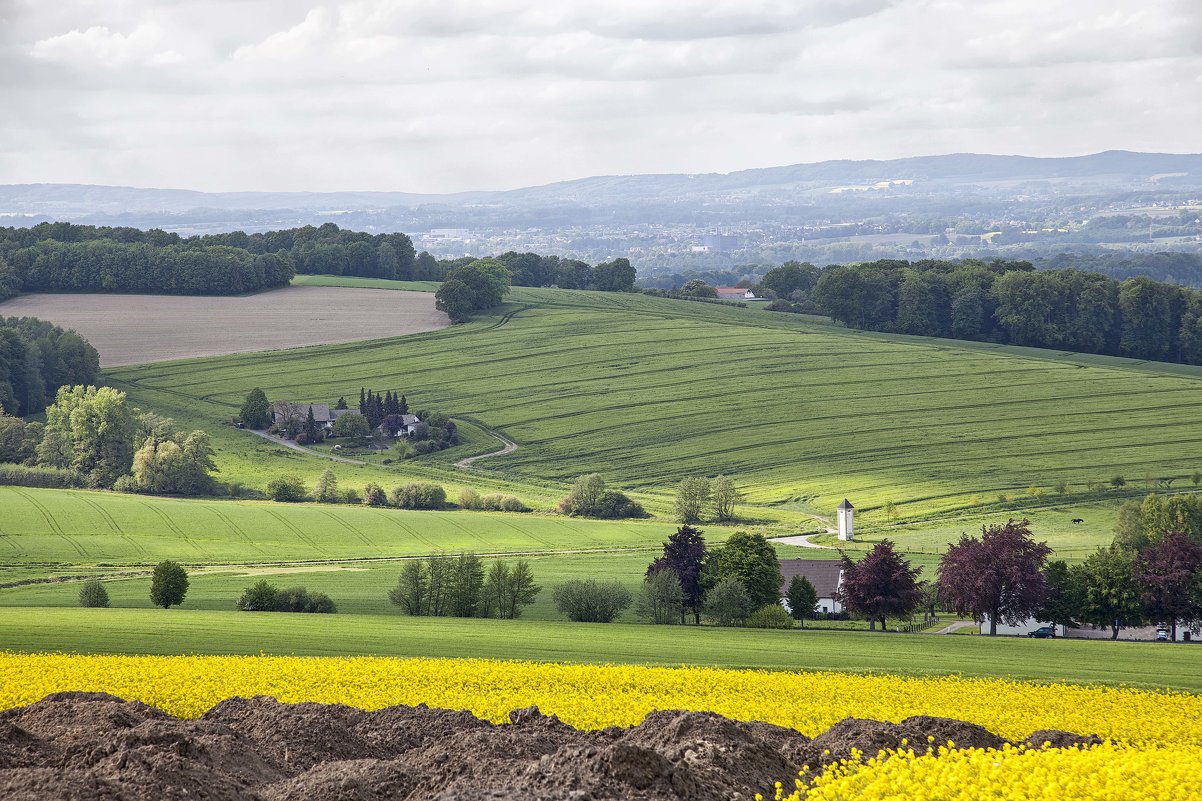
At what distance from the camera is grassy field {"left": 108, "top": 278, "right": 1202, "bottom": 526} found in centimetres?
9601

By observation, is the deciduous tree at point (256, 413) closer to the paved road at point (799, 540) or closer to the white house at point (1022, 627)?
the paved road at point (799, 540)

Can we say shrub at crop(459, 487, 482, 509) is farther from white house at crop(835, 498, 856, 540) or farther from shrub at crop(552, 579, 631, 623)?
shrub at crop(552, 579, 631, 623)

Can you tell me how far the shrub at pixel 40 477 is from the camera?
96.7 metres

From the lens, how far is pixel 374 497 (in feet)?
305

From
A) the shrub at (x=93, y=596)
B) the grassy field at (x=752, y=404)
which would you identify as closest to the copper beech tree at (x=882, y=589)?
the grassy field at (x=752, y=404)

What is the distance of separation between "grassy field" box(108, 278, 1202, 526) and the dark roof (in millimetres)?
23472

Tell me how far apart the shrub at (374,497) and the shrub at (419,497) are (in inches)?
38.1

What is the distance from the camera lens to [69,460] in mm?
103062

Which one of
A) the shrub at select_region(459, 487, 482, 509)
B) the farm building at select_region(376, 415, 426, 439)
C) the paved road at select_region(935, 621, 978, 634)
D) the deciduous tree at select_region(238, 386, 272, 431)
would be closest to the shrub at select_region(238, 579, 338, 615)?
the paved road at select_region(935, 621, 978, 634)

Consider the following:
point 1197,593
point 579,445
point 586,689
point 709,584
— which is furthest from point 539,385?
point 586,689

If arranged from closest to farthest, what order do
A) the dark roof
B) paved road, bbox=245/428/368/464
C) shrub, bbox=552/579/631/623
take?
shrub, bbox=552/579/631/623 → the dark roof → paved road, bbox=245/428/368/464

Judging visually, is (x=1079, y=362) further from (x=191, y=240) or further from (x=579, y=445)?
(x=191, y=240)

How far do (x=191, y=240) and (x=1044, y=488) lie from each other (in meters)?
138

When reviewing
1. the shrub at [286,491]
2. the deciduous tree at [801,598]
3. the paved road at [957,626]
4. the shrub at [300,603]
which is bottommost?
the paved road at [957,626]
